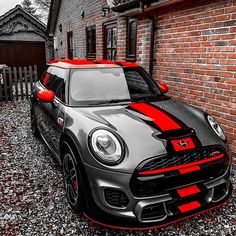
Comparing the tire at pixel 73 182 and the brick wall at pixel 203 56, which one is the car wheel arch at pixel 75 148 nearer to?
the tire at pixel 73 182

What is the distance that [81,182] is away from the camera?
2184mm

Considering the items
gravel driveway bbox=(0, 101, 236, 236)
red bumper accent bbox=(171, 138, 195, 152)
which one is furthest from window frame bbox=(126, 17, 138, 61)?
red bumper accent bbox=(171, 138, 195, 152)

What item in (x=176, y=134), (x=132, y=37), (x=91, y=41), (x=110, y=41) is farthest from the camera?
(x=91, y=41)

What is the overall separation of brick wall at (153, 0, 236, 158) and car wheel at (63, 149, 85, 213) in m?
2.57

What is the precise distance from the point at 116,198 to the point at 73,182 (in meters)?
0.68

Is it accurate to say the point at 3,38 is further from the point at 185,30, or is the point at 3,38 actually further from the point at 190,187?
the point at 190,187

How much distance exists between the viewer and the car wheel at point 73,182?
2.25m

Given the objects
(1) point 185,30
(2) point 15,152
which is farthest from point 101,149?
(1) point 185,30

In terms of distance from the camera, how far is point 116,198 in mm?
2004

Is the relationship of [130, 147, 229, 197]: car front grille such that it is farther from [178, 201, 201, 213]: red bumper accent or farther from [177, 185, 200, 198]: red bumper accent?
[178, 201, 201, 213]: red bumper accent

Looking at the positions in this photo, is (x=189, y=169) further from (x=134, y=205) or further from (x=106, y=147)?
(x=106, y=147)

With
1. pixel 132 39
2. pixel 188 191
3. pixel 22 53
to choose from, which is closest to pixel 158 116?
pixel 188 191

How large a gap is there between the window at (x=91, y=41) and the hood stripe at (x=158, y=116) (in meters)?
6.60

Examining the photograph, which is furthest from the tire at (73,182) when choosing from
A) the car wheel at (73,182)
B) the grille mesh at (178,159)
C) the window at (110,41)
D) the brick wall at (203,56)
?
the window at (110,41)
